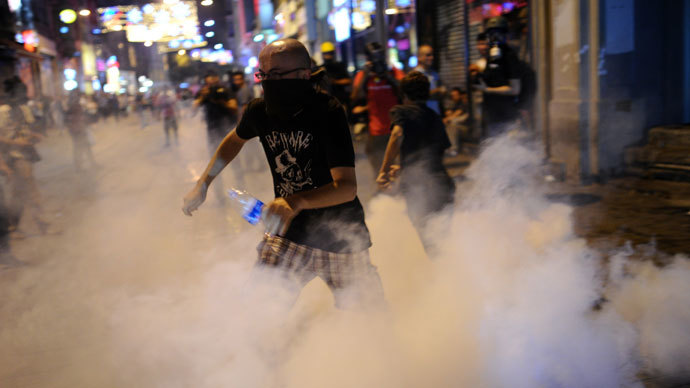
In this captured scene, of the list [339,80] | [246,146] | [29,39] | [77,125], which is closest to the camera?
[339,80]

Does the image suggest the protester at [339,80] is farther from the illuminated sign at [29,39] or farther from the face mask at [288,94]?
the illuminated sign at [29,39]

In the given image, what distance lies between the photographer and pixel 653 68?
8.93 m

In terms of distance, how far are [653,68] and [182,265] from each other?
642 cm

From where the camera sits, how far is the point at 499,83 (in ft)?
27.6

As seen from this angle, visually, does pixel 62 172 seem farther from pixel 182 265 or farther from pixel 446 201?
pixel 446 201

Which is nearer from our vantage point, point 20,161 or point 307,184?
point 307,184

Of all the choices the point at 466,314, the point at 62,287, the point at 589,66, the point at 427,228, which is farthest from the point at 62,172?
the point at 466,314

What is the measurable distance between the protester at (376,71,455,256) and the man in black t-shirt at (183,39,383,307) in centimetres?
185

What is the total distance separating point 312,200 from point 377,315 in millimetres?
706

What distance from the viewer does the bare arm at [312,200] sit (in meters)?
2.71

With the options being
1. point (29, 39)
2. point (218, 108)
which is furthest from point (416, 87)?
point (29, 39)

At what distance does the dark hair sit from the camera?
4898mm

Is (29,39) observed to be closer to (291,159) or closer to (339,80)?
(339,80)

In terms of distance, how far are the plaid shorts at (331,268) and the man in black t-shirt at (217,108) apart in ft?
24.3
